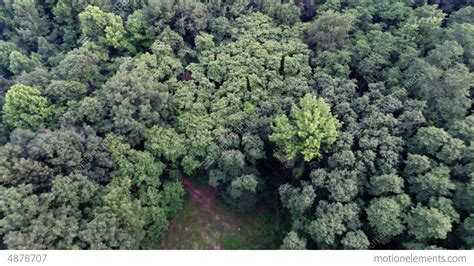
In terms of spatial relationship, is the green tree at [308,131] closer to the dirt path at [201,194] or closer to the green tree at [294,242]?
the green tree at [294,242]

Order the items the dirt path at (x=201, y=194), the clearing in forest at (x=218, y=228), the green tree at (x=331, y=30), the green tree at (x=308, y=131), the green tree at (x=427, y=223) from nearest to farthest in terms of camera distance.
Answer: the green tree at (x=427, y=223) → the green tree at (x=308, y=131) → the clearing in forest at (x=218, y=228) → the dirt path at (x=201, y=194) → the green tree at (x=331, y=30)

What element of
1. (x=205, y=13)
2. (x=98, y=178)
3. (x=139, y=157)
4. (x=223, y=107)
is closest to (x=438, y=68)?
(x=223, y=107)

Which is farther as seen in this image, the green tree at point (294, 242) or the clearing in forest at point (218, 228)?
the clearing in forest at point (218, 228)

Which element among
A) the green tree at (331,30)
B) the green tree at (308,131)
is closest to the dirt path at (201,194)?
the green tree at (308,131)

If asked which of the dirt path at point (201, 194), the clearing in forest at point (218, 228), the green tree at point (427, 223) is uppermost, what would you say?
the green tree at point (427, 223)

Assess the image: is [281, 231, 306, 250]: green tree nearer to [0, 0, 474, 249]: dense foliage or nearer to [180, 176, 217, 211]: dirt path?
[0, 0, 474, 249]: dense foliage

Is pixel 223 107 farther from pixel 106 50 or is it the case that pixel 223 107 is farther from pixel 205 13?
pixel 106 50

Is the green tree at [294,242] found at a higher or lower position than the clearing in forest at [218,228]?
higher

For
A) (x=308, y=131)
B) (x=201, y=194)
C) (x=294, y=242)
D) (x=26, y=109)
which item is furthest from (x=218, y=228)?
(x=26, y=109)

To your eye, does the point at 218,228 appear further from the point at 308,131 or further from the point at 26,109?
the point at 26,109
